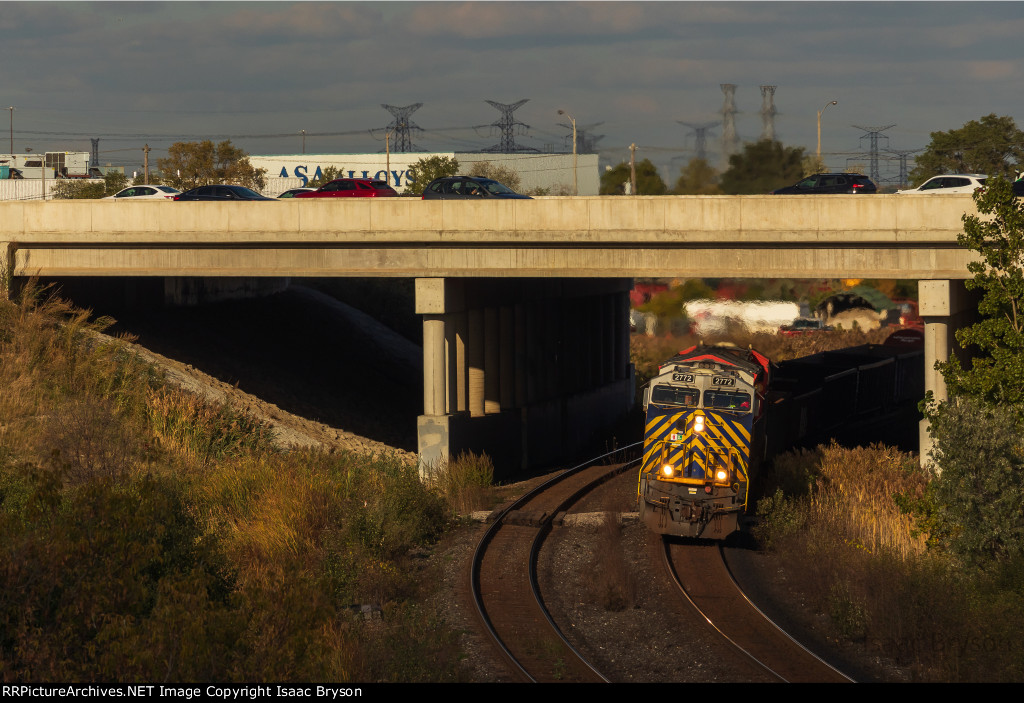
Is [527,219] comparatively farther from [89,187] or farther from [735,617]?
[89,187]

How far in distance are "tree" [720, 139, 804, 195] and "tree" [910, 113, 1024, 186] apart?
9.06 meters

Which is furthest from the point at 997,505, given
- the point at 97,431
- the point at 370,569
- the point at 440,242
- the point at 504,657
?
the point at 97,431

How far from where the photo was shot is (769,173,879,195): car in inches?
1398

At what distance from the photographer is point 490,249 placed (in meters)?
30.3

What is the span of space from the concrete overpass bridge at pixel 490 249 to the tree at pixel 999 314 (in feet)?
14.7

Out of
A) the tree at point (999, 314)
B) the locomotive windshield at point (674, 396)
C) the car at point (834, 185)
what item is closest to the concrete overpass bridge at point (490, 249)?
the tree at point (999, 314)

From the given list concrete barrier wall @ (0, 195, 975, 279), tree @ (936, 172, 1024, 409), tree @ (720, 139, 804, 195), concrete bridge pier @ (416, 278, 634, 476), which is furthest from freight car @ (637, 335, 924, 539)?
tree @ (720, 139, 804, 195)

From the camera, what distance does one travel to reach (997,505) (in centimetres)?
1950

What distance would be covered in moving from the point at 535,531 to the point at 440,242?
32.0 feet

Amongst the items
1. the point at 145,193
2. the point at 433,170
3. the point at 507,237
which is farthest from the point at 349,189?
the point at 433,170

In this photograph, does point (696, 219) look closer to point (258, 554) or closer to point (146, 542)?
point (258, 554)

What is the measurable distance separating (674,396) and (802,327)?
144 feet

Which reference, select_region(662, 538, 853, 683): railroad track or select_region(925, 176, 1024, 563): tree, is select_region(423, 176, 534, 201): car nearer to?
select_region(662, 538, 853, 683): railroad track

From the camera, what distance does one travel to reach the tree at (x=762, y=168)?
80.5 m
